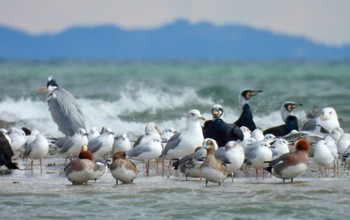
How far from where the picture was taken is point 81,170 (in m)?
14.2

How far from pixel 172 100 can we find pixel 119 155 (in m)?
18.2

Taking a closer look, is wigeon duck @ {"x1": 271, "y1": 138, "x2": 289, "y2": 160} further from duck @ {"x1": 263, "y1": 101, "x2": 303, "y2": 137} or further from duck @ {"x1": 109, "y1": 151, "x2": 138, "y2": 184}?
duck @ {"x1": 263, "y1": 101, "x2": 303, "y2": 137}

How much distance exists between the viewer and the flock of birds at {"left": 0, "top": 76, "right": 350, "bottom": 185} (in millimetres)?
14250

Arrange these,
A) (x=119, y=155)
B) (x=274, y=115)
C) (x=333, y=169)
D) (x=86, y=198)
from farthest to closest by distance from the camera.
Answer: (x=274, y=115) → (x=333, y=169) → (x=119, y=155) → (x=86, y=198)

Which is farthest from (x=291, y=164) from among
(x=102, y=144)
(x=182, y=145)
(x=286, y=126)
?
(x=286, y=126)

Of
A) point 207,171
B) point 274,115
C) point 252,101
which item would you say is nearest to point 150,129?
point 207,171

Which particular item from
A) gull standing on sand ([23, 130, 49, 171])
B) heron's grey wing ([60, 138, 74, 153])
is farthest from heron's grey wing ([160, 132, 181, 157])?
gull standing on sand ([23, 130, 49, 171])

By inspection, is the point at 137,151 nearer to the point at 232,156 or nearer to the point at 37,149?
the point at 37,149

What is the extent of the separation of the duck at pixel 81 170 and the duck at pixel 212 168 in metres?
1.48

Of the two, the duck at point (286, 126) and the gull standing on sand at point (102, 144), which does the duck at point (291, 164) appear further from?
the duck at point (286, 126)

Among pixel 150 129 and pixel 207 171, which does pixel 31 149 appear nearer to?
pixel 150 129

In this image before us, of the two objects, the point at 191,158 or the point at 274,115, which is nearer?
the point at 191,158

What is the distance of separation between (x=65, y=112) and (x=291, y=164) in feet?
23.3

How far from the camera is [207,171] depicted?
13.9m
